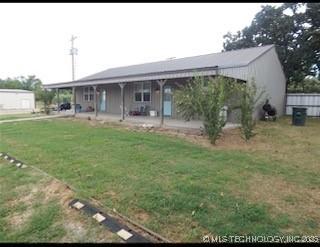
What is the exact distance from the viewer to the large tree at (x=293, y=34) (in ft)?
62.0

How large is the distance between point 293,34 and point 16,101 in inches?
1356

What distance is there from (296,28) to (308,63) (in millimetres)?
2759

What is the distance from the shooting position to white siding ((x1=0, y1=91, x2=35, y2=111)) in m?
36.2

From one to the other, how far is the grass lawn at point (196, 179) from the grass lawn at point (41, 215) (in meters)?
0.43

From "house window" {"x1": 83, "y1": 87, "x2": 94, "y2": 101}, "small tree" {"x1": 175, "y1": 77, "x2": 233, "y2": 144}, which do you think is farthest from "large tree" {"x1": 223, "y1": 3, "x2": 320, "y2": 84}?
"house window" {"x1": 83, "y1": 87, "x2": 94, "y2": 101}

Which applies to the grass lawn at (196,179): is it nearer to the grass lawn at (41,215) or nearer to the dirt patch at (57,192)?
the dirt patch at (57,192)

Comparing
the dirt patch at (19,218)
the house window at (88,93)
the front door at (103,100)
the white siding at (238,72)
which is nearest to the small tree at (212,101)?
the white siding at (238,72)

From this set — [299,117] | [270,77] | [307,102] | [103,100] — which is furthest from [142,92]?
[307,102]

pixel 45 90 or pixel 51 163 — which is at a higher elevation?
pixel 45 90

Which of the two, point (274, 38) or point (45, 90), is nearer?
point (274, 38)

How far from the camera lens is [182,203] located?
4.10 m

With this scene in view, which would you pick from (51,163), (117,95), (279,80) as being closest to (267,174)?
(51,163)

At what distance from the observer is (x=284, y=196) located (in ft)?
14.4

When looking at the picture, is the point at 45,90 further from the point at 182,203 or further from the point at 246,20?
the point at 182,203
